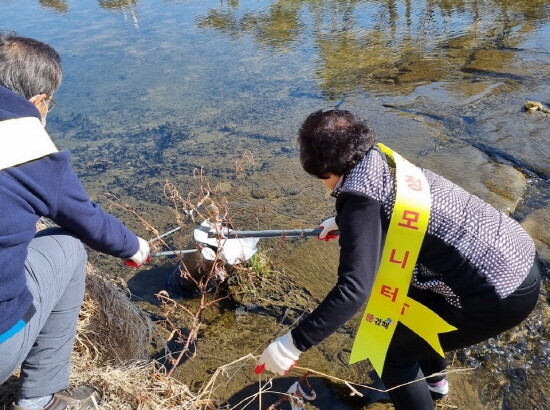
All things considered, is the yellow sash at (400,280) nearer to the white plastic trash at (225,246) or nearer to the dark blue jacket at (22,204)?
the dark blue jacket at (22,204)

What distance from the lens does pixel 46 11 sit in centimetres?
1171

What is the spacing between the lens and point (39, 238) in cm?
194

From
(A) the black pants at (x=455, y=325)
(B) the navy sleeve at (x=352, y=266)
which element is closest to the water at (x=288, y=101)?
(A) the black pants at (x=455, y=325)

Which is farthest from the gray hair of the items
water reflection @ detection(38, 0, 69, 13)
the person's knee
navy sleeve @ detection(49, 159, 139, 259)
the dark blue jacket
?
water reflection @ detection(38, 0, 69, 13)

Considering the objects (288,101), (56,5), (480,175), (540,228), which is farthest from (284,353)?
(56,5)

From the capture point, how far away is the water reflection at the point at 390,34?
22.2 ft

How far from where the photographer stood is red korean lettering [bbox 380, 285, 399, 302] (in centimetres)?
181

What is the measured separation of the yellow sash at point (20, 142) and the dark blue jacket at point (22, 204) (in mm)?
18

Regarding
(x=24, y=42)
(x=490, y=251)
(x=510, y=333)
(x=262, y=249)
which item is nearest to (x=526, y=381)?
(x=510, y=333)

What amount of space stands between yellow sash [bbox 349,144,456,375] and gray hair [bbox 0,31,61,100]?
1.24 m

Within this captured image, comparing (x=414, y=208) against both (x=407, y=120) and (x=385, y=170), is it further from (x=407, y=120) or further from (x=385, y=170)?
(x=407, y=120)

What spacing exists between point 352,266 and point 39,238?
→ 120 cm

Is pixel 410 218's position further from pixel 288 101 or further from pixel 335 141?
pixel 288 101

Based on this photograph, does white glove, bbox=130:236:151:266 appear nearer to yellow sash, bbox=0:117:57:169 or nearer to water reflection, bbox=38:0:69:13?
yellow sash, bbox=0:117:57:169
